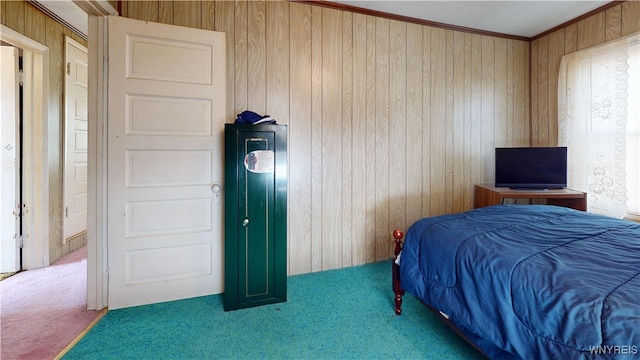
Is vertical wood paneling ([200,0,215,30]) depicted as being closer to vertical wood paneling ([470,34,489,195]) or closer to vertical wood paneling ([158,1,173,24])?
vertical wood paneling ([158,1,173,24])

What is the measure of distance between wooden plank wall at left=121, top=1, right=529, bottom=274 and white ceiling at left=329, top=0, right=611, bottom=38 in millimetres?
152

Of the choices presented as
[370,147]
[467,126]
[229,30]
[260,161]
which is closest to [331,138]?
[370,147]

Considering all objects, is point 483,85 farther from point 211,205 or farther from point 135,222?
point 135,222

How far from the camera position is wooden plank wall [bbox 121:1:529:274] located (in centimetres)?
268

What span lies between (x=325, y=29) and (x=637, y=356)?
3.00 m

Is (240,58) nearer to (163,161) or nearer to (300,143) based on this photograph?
(300,143)

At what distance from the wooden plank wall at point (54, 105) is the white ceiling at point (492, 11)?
9.63 ft

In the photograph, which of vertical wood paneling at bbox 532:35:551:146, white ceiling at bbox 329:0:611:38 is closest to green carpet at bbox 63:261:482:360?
white ceiling at bbox 329:0:611:38

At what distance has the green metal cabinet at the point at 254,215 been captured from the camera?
221cm

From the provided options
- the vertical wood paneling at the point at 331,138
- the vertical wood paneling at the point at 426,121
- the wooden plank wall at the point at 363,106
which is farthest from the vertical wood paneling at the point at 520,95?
the vertical wood paneling at the point at 331,138

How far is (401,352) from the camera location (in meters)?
1.73

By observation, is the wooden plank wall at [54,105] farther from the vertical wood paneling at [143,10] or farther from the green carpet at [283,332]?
the green carpet at [283,332]

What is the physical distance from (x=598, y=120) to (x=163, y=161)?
4.27 m

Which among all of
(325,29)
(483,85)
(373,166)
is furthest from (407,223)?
(325,29)
